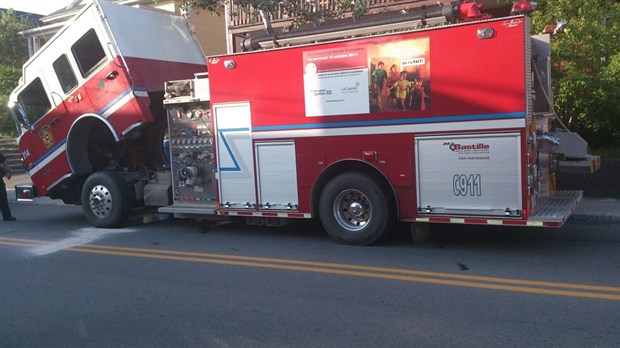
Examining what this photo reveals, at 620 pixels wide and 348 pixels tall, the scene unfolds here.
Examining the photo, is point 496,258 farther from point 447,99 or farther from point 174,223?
point 174,223

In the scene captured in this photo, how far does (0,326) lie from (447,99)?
18.0 ft

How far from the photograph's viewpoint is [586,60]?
442 inches

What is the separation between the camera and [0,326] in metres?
5.36

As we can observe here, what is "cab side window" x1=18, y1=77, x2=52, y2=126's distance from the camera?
10.8 m

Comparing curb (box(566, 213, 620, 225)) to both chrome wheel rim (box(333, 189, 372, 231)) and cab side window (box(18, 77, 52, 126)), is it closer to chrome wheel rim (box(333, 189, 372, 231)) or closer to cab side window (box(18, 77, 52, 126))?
chrome wheel rim (box(333, 189, 372, 231))

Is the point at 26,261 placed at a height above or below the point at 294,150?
below

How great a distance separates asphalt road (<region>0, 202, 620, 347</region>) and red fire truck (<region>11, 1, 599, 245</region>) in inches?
23.0

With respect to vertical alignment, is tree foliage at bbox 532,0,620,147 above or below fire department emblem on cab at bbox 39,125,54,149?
above

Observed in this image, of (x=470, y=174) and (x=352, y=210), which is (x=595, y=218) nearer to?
(x=470, y=174)

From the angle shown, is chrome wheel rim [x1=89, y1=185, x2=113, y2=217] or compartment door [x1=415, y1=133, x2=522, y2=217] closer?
compartment door [x1=415, y1=133, x2=522, y2=217]

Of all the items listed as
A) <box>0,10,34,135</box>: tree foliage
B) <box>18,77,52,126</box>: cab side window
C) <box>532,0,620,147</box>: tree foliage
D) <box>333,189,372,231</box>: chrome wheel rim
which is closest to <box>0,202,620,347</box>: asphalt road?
<box>333,189,372,231</box>: chrome wheel rim

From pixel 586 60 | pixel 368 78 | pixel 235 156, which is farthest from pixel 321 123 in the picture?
pixel 586 60

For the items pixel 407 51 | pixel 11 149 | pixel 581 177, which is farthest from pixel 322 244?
pixel 11 149

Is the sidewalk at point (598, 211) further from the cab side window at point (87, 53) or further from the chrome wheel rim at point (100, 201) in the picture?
the cab side window at point (87, 53)
